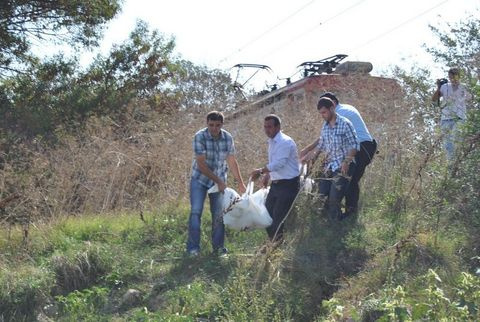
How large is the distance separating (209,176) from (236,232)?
1067 mm

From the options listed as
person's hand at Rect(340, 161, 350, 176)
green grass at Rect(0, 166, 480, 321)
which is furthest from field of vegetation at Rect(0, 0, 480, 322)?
person's hand at Rect(340, 161, 350, 176)

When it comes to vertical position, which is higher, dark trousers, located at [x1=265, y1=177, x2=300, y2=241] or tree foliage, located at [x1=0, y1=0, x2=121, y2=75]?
tree foliage, located at [x1=0, y1=0, x2=121, y2=75]

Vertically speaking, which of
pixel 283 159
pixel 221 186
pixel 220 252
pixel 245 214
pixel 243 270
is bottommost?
pixel 243 270

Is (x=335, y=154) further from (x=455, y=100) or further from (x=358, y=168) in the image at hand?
(x=455, y=100)

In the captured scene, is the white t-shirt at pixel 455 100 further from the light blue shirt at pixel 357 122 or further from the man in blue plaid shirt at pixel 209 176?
the man in blue plaid shirt at pixel 209 176

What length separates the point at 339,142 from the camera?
7492 mm

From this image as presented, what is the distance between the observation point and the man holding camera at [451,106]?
21.6 feet

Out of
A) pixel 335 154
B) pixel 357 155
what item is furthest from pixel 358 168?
pixel 335 154

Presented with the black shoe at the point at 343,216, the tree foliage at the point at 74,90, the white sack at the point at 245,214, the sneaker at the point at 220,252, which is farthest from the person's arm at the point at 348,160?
the tree foliage at the point at 74,90

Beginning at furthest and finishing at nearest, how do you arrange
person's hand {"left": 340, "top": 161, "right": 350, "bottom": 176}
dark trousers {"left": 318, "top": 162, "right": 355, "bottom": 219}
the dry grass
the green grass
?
the dry grass → dark trousers {"left": 318, "top": 162, "right": 355, "bottom": 219} → person's hand {"left": 340, "top": 161, "right": 350, "bottom": 176} → the green grass

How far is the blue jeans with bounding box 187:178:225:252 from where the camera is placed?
7.39 metres

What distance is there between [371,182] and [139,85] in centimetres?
1081

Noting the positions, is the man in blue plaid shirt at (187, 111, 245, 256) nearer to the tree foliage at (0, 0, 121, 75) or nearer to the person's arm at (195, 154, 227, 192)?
the person's arm at (195, 154, 227, 192)

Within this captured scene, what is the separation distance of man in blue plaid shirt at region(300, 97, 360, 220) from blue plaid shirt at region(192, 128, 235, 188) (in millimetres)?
1054
